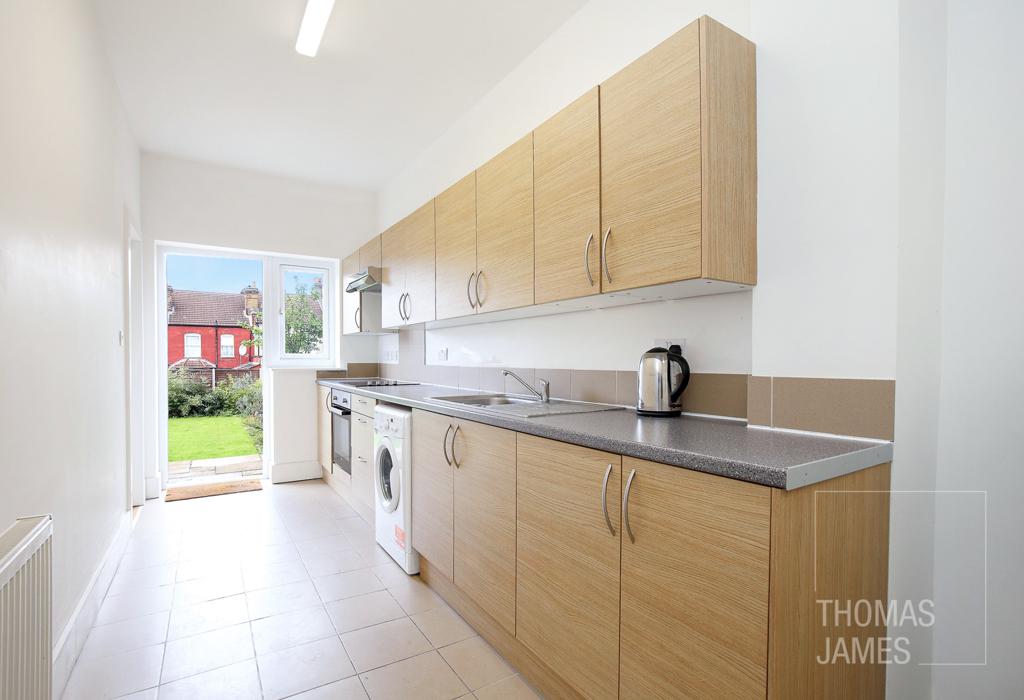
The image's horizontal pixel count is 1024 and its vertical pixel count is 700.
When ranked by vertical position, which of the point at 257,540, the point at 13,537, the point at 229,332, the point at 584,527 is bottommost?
the point at 257,540

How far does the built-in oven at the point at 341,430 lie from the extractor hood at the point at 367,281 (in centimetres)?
89

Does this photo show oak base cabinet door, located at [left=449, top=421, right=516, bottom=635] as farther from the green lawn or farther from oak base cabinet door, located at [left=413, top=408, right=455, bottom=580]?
the green lawn

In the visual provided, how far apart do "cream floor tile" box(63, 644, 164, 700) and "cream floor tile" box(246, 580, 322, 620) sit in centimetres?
39

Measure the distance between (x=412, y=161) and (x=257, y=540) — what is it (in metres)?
3.22

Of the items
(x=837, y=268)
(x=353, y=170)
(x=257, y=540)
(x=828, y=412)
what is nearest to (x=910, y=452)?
(x=828, y=412)

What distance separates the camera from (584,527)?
4.66ft

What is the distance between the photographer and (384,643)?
201cm

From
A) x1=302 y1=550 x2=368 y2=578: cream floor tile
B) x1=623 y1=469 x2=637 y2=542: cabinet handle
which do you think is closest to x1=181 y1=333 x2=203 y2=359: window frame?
x1=302 y1=550 x2=368 y2=578: cream floor tile

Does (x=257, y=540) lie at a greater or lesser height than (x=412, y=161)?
lesser

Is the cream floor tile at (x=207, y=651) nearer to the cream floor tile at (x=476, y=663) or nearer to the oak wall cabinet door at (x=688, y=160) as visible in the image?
the cream floor tile at (x=476, y=663)

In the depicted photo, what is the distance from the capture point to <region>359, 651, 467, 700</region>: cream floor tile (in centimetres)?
169

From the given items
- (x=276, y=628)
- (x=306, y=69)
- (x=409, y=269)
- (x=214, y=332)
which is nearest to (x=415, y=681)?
(x=276, y=628)

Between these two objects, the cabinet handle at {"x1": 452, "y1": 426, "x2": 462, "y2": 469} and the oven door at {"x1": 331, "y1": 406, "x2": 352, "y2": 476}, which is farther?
the oven door at {"x1": 331, "y1": 406, "x2": 352, "y2": 476}

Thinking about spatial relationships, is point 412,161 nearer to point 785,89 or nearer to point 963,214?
point 785,89
